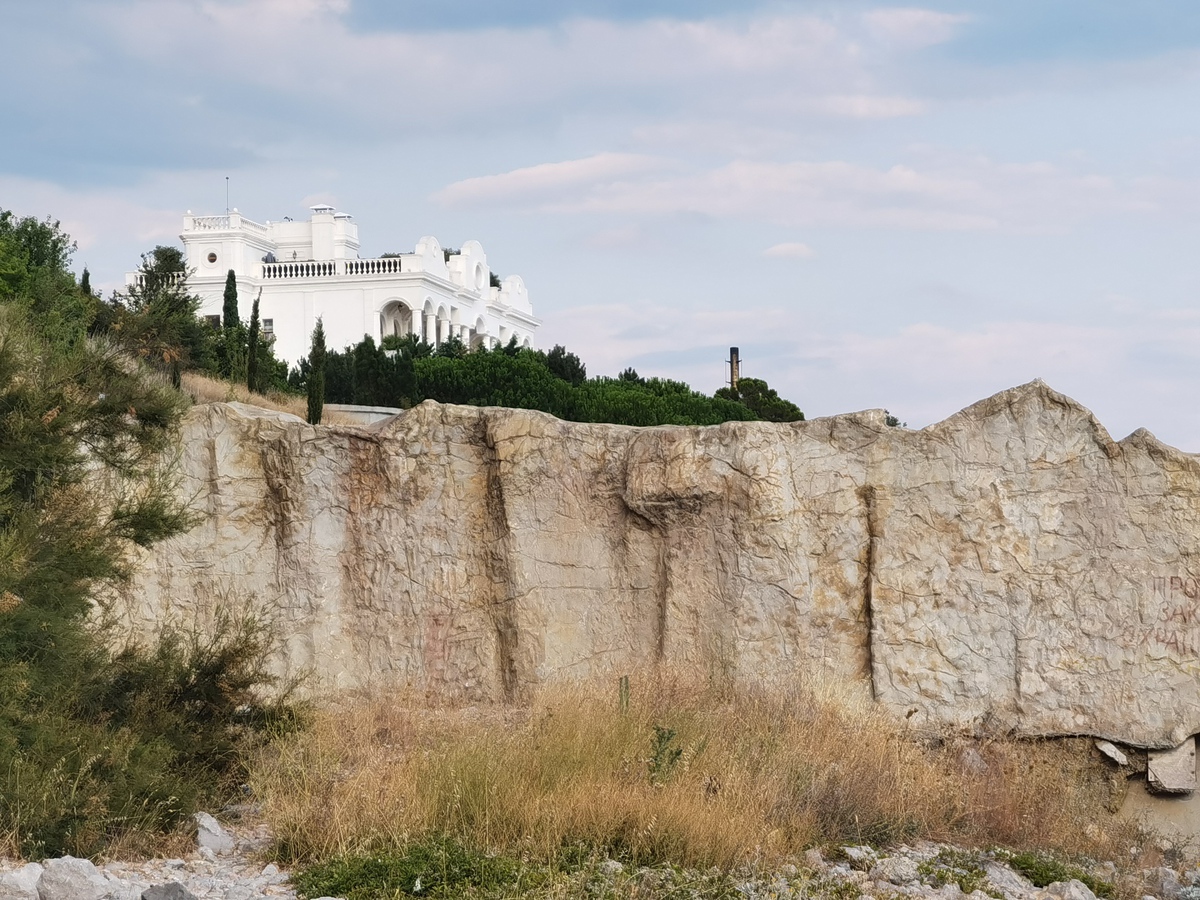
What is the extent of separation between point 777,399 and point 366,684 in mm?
44557

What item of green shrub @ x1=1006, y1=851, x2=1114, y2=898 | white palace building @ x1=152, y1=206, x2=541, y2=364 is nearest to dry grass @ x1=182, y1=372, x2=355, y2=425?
green shrub @ x1=1006, y1=851, x2=1114, y2=898

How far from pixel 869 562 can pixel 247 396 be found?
23443 millimetres

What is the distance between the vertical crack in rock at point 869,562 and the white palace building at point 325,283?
173 ft

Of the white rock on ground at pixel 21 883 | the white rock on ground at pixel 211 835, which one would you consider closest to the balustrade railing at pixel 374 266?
the white rock on ground at pixel 211 835

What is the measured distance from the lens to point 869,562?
45.6 ft

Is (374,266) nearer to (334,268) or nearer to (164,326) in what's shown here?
(334,268)

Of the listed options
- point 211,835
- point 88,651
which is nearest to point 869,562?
point 211,835

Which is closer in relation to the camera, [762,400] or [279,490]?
[279,490]

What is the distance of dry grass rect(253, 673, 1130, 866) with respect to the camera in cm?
916

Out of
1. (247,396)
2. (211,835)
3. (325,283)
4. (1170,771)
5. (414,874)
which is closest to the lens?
(414,874)

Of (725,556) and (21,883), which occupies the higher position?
(725,556)

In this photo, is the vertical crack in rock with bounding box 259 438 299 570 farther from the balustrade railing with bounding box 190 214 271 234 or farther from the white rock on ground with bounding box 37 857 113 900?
the balustrade railing with bounding box 190 214 271 234

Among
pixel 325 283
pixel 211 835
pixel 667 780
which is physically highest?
pixel 325 283

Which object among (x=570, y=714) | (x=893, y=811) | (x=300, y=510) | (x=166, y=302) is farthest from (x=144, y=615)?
(x=166, y=302)
